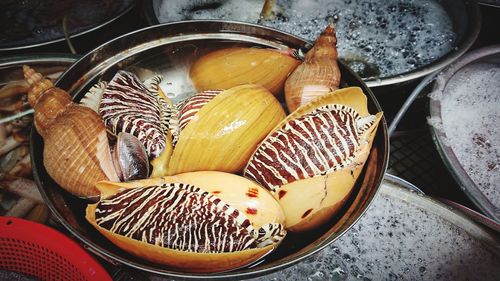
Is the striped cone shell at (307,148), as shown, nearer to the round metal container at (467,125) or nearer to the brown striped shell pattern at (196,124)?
the brown striped shell pattern at (196,124)

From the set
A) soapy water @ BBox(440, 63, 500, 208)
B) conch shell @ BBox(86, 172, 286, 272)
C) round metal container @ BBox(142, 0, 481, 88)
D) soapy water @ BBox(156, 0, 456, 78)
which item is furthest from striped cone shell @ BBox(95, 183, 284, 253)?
soapy water @ BBox(156, 0, 456, 78)

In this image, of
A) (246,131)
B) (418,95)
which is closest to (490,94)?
(418,95)

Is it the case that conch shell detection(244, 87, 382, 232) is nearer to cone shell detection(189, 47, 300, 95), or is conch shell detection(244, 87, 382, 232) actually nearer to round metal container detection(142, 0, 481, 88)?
cone shell detection(189, 47, 300, 95)

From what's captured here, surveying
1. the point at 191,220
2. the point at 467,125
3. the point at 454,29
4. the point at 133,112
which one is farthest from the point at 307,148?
the point at 454,29

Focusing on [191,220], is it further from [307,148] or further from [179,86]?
[179,86]

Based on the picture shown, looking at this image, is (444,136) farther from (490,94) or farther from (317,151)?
(317,151)
